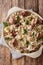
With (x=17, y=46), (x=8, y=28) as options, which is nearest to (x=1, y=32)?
(x=8, y=28)

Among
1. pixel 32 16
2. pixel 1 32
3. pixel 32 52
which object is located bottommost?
pixel 32 52

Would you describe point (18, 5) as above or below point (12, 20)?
above

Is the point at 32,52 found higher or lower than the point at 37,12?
lower

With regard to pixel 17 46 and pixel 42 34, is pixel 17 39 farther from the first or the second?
pixel 42 34

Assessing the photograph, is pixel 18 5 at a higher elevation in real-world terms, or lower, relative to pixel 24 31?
higher
